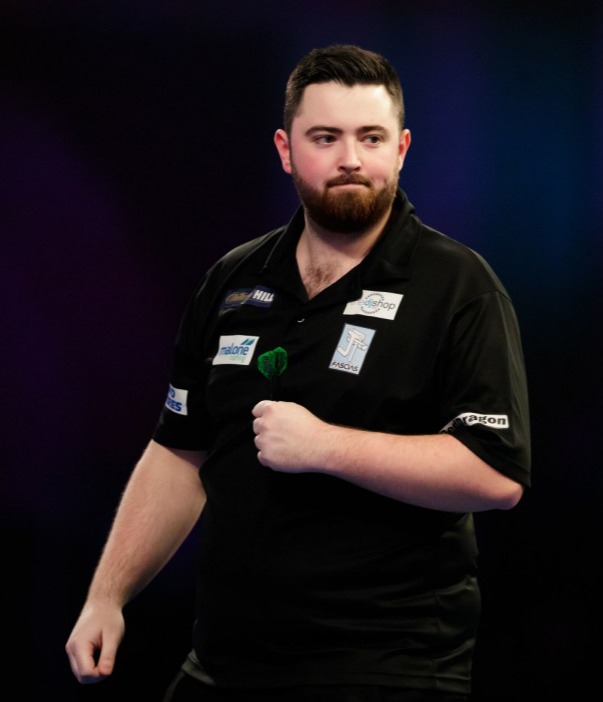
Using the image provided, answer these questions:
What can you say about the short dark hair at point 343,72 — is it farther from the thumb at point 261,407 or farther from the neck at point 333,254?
the thumb at point 261,407

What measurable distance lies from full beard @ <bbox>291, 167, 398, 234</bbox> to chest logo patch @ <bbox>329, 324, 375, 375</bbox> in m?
0.24

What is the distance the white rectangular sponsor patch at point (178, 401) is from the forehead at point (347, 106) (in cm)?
69

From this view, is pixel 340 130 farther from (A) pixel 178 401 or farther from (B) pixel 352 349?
(A) pixel 178 401

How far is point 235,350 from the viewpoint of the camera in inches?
96.1

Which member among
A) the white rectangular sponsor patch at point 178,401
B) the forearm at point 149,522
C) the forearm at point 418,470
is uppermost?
the forearm at point 418,470

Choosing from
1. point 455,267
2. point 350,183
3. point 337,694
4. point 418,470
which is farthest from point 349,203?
point 337,694

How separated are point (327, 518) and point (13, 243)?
1.97m

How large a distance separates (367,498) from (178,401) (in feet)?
2.00

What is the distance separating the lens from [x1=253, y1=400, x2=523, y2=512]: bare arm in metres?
2.07

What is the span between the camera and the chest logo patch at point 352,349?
223 cm

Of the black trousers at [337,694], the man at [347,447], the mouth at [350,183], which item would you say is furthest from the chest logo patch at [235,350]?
the black trousers at [337,694]

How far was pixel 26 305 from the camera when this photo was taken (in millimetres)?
3764

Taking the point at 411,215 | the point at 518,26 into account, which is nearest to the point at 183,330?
the point at 411,215

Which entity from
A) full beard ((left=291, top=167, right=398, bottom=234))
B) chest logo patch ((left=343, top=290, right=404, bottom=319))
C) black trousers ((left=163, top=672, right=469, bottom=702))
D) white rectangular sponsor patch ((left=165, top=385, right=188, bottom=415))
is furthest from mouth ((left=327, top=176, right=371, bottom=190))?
black trousers ((left=163, top=672, right=469, bottom=702))
